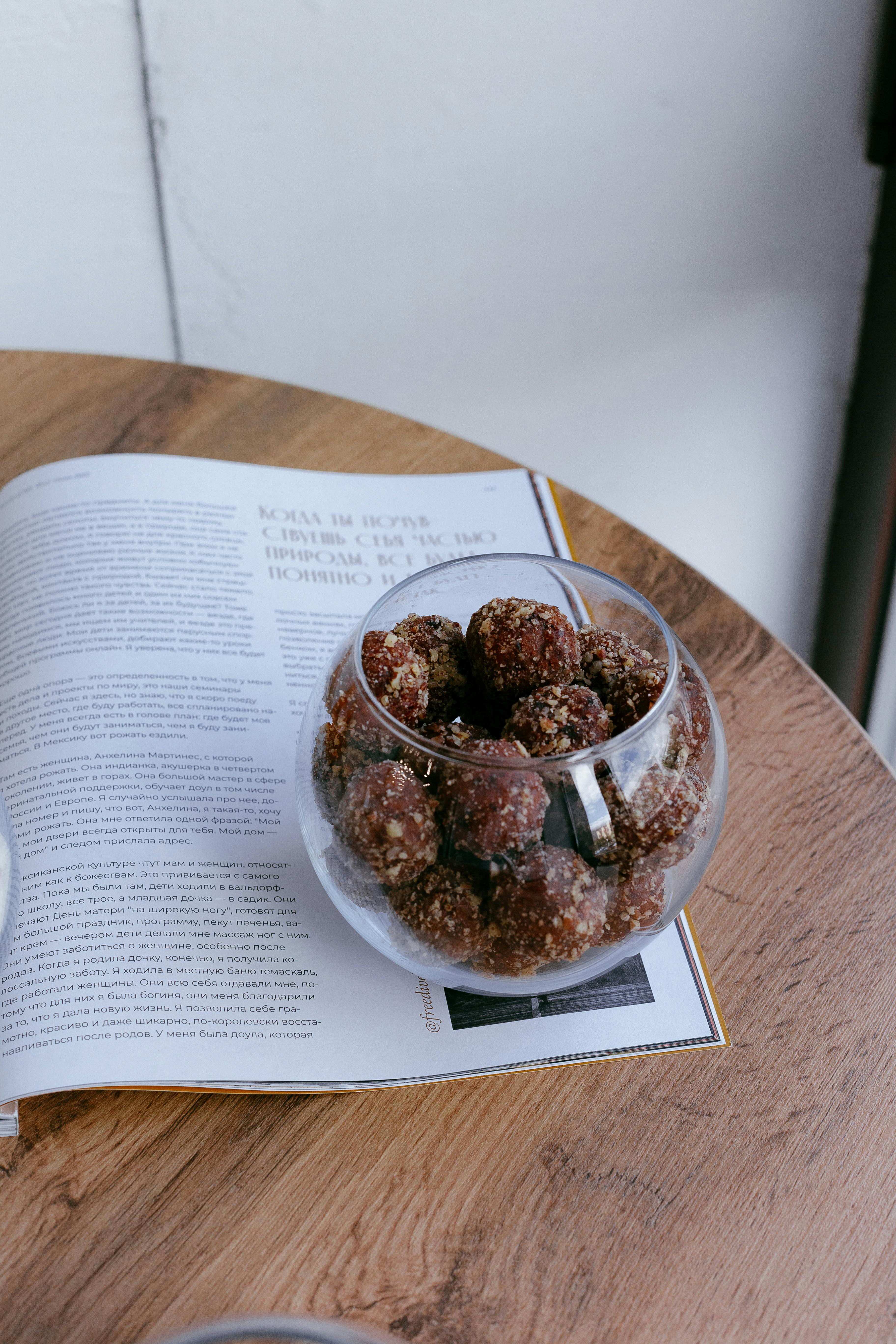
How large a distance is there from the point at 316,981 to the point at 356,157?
86 cm

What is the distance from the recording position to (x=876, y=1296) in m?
0.35

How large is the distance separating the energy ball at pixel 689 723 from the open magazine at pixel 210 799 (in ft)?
0.31

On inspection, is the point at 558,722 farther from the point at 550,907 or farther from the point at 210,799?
the point at 210,799

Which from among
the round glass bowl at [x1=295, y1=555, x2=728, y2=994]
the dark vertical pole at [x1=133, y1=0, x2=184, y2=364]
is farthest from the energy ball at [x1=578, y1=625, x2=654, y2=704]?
the dark vertical pole at [x1=133, y1=0, x2=184, y2=364]

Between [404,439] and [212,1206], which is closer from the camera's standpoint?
[212,1206]

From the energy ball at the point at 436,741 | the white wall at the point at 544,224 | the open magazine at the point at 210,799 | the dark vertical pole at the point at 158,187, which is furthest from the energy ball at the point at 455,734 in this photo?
the white wall at the point at 544,224

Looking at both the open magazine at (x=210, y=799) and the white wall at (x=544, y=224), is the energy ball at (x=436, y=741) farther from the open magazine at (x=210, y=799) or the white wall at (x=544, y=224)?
the white wall at (x=544, y=224)

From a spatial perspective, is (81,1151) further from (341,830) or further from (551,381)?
(551,381)

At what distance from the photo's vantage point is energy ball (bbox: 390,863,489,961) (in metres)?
0.35

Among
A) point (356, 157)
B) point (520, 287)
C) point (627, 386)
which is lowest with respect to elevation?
point (627, 386)

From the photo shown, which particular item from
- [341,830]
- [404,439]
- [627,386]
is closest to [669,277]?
[627,386]

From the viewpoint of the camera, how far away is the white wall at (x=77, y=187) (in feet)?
3.04

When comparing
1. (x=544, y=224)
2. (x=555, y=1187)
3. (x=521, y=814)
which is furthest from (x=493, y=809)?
(x=544, y=224)

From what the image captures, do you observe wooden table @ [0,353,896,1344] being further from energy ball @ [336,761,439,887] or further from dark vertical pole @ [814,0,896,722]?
dark vertical pole @ [814,0,896,722]
